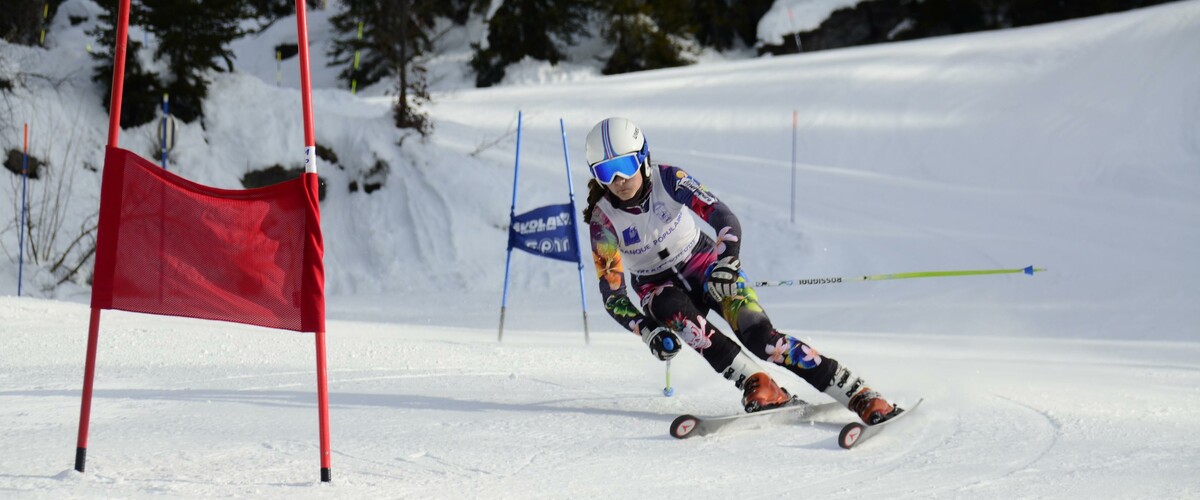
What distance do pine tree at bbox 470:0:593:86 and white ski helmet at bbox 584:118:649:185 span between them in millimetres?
20857

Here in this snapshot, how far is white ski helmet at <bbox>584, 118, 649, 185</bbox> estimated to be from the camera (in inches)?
187

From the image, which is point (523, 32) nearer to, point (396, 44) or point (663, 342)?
point (396, 44)

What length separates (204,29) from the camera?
627 inches

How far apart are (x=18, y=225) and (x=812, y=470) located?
13.0 meters

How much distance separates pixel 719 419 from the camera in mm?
4562

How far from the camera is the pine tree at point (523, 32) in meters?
25.1

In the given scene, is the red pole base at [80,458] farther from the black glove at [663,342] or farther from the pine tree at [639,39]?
the pine tree at [639,39]

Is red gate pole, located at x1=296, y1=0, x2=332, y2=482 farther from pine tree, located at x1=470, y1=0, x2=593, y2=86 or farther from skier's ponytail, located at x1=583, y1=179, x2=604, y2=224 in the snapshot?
pine tree, located at x1=470, y1=0, x2=593, y2=86

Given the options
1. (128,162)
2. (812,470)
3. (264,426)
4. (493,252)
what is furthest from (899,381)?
(493,252)

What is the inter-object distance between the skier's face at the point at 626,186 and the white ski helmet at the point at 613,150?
0.03m

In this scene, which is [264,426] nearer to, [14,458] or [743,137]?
[14,458]

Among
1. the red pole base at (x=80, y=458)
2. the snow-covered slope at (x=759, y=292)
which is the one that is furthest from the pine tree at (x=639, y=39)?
the red pole base at (x=80, y=458)

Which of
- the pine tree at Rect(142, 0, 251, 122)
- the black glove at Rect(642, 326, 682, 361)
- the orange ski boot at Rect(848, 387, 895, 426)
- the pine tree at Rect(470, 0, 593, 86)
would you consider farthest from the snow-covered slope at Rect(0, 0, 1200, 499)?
the pine tree at Rect(470, 0, 593, 86)

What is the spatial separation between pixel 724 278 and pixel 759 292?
848cm
